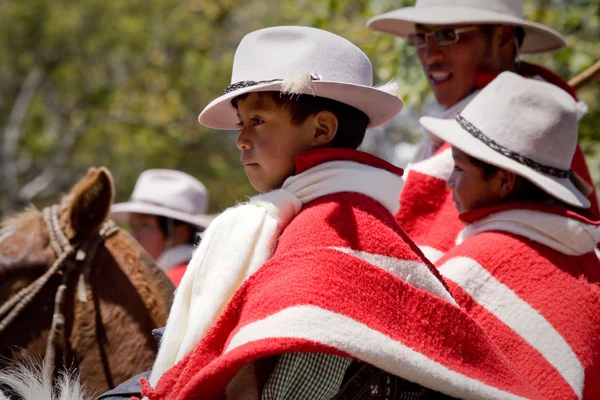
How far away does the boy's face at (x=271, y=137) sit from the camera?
2273mm

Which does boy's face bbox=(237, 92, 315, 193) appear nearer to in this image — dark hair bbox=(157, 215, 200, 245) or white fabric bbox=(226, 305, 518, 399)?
white fabric bbox=(226, 305, 518, 399)

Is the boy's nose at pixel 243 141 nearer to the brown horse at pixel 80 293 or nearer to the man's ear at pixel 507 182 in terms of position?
the brown horse at pixel 80 293

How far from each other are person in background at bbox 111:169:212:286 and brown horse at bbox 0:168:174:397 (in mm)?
2829

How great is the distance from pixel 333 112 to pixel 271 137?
0.19 metres

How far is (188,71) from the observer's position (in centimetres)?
2088

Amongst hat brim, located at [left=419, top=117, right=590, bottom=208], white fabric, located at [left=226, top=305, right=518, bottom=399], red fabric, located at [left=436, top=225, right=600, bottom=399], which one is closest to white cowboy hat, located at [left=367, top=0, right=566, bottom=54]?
hat brim, located at [left=419, top=117, right=590, bottom=208]

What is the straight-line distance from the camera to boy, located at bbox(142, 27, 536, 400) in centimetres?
190

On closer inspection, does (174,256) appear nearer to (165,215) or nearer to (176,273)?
(165,215)

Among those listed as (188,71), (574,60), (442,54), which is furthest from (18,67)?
(442,54)

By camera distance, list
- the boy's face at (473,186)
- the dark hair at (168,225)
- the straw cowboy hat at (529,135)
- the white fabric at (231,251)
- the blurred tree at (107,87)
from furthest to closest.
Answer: the blurred tree at (107,87)
the dark hair at (168,225)
the boy's face at (473,186)
the straw cowboy hat at (529,135)
the white fabric at (231,251)

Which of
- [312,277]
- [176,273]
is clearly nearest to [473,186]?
[312,277]

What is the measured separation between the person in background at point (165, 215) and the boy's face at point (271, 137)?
3.64 metres

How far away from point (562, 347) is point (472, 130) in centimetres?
89

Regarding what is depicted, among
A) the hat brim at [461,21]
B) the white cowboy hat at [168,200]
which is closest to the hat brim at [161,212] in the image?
the white cowboy hat at [168,200]
